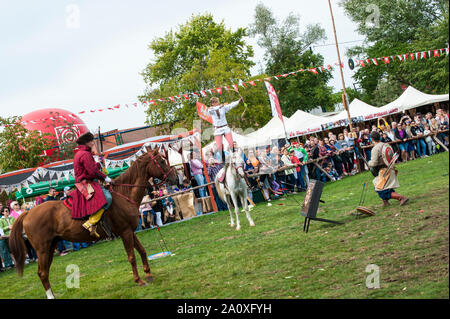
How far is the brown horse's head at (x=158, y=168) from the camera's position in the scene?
9.52m

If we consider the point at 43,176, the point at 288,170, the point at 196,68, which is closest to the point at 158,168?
the point at 288,170

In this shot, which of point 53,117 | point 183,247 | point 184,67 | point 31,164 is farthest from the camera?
point 184,67

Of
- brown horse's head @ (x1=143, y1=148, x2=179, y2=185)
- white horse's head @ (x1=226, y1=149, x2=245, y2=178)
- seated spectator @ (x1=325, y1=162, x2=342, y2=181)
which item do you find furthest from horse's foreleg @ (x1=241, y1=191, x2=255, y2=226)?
seated spectator @ (x1=325, y1=162, x2=342, y2=181)

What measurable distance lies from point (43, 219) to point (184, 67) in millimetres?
32164

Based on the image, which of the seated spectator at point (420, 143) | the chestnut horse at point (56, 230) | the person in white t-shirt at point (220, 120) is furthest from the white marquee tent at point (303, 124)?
the chestnut horse at point (56, 230)

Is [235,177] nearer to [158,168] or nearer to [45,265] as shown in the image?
[158,168]

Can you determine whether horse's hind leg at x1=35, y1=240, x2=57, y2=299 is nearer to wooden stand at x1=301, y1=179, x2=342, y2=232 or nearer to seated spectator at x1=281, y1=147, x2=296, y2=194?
wooden stand at x1=301, y1=179, x2=342, y2=232

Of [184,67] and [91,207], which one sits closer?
[91,207]

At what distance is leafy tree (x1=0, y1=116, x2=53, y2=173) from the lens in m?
25.0

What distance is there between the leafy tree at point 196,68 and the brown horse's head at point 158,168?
2278 centimetres

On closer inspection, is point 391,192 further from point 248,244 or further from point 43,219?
point 43,219

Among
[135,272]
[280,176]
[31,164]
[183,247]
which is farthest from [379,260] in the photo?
[31,164]

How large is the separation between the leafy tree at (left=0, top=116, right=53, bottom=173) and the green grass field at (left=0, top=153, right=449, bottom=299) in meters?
12.5

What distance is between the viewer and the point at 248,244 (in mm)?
9828
